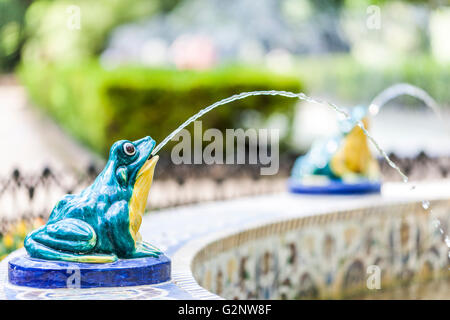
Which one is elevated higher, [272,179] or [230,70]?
[230,70]

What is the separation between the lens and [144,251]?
476 cm

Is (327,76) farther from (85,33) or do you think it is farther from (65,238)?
(65,238)

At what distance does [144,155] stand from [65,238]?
68cm

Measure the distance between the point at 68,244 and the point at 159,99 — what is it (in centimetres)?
1096

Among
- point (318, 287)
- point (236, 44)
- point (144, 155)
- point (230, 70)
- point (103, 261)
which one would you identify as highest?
point (236, 44)

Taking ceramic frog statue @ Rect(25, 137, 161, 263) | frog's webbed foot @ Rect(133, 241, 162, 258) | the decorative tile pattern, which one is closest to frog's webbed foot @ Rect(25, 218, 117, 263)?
ceramic frog statue @ Rect(25, 137, 161, 263)

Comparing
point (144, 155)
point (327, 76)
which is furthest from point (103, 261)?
point (327, 76)

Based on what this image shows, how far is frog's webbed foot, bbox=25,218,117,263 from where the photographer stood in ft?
15.0

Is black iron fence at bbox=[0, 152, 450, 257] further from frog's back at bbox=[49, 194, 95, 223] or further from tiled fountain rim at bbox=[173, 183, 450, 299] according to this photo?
frog's back at bbox=[49, 194, 95, 223]

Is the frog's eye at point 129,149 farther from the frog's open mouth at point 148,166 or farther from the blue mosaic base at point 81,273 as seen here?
the blue mosaic base at point 81,273

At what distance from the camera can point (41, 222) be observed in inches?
326

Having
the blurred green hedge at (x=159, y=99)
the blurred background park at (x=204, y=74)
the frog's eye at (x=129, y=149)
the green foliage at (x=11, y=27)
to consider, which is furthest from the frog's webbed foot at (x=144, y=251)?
the green foliage at (x=11, y=27)

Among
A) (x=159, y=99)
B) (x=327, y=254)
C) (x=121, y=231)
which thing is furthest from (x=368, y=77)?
(x=121, y=231)

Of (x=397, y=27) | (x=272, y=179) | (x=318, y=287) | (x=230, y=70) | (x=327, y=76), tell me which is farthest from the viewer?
(x=397, y=27)
